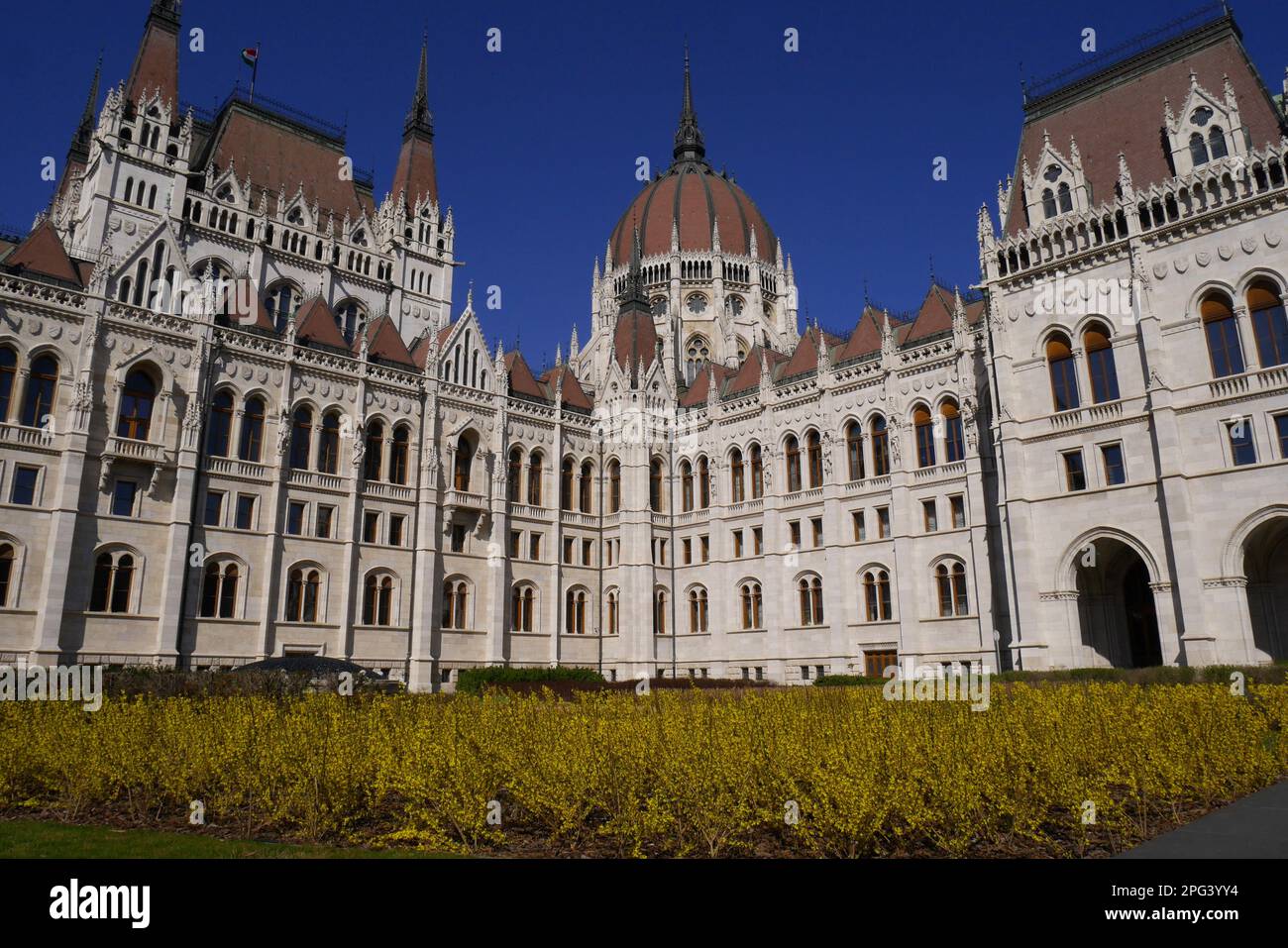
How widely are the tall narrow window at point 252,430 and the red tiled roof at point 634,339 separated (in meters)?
20.4

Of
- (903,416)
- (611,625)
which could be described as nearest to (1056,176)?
(903,416)

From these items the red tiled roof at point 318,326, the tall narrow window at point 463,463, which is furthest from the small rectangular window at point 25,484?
the tall narrow window at point 463,463

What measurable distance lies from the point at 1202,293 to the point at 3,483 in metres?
41.9

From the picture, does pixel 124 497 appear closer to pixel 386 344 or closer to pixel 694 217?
pixel 386 344

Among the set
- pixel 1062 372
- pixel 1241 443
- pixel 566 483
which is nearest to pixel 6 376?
pixel 566 483

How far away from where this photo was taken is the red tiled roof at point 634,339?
52000mm

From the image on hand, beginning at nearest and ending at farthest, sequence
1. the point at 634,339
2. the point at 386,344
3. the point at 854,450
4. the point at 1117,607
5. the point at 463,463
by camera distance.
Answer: the point at 1117,607 → the point at 854,450 → the point at 386,344 → the point at 463,463 → the point at 634,339

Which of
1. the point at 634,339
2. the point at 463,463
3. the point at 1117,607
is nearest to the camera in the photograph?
the point at 1117,607

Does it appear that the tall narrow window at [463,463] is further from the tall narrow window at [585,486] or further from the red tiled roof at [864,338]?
the red tiled roof at [864,338]

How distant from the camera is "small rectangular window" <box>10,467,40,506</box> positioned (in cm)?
3123

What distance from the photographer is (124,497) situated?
33531 mm

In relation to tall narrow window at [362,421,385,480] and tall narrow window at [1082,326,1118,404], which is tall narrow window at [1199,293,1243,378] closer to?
tall narrow window at [1082,326,1118,404]

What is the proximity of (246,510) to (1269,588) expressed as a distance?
37828mm
